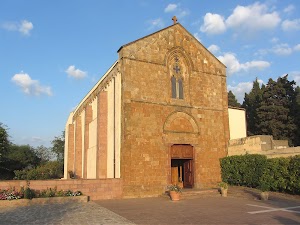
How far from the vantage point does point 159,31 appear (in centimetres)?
2067

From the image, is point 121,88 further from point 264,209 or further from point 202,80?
point 264,209

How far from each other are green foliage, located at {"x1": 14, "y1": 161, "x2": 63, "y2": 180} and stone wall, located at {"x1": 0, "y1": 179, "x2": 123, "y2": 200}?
48.3 ft

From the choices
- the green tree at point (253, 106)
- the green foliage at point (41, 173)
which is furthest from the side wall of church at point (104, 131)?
the green tree at point (253, 106)

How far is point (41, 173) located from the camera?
1305 inches

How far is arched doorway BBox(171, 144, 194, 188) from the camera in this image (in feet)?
66.3

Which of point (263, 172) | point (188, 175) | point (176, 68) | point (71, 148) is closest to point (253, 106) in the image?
point (176, 68)

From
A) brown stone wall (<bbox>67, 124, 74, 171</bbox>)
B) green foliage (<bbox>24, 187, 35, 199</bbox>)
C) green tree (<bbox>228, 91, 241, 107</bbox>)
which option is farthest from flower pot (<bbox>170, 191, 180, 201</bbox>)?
green tree (<bbox>228, 91, 241, 107</bbox>)

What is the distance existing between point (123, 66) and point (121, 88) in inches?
57.7

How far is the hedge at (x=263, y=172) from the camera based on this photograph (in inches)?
639

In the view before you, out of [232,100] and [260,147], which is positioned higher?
[232,100]

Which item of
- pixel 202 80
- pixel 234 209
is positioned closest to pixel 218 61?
pixel 202 80

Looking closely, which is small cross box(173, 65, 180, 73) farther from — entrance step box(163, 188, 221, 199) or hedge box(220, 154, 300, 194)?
entrance step box(163, 188, 221, 199)

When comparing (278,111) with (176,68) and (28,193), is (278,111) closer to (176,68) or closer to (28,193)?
(176,68)

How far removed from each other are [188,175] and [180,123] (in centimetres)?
381
